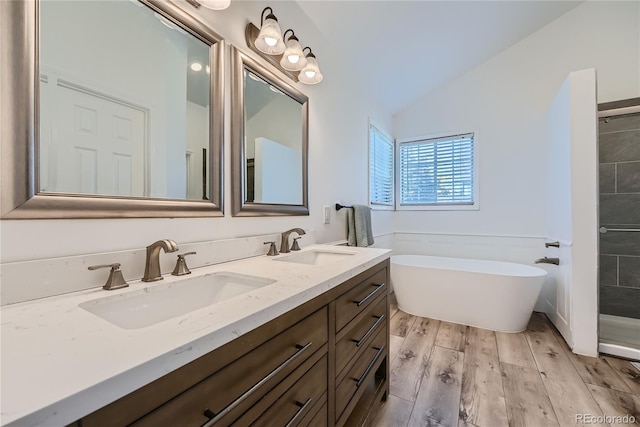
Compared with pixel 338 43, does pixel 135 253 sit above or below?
below

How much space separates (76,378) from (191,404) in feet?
0.66

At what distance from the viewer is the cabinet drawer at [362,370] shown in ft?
3.43

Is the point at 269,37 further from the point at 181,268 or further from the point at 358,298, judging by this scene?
the point at 358,298

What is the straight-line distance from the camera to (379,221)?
3.04 meters

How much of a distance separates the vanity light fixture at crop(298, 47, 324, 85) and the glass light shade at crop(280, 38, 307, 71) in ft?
0.27

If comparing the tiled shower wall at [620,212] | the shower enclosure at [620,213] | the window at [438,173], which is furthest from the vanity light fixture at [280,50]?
the tiled shower wall at [620,212]

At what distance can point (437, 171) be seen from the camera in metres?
3.30

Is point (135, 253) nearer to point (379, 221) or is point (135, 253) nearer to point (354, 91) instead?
point (354, 91)

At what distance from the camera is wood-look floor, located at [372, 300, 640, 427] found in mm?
1376

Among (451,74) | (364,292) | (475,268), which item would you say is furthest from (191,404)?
(451,74)

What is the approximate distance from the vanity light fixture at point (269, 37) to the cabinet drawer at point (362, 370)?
4.99 ft

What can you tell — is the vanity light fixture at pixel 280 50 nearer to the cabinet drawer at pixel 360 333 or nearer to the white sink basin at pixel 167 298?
the white sink basin at pixel 167 298

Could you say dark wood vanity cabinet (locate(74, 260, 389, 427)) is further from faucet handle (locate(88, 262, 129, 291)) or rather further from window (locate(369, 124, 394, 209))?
window (locate(369, 124, 394, 209))

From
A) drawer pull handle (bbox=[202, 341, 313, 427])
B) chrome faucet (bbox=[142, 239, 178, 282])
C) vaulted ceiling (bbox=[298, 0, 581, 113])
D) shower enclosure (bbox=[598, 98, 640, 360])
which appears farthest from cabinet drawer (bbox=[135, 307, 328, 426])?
shower enclosure (bbox=[598, 98, 640, 360])
